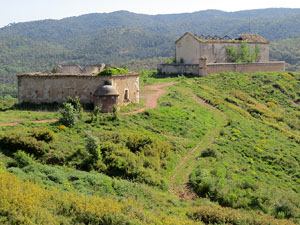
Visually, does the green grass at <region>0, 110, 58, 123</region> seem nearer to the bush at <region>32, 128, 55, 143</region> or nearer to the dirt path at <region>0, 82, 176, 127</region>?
the dirt path at <region>0, 82, 176, 127</region>

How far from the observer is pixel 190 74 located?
159 feet

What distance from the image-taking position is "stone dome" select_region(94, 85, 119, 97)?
24547 millimetres

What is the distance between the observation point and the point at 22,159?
627 inches

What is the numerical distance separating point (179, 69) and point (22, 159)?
3613cm

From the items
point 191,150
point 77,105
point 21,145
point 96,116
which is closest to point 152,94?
point 77,105

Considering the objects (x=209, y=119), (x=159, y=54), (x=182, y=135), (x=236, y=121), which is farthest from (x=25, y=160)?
(x=159, y=54)

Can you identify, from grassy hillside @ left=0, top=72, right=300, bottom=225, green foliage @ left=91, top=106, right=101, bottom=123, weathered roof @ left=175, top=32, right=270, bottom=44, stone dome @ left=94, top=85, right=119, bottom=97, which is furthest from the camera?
weathered roof @ left=175, top=32, right=270, bottom=44

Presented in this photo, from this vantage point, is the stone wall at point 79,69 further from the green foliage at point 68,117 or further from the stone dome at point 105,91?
the green foliage at point 68,117

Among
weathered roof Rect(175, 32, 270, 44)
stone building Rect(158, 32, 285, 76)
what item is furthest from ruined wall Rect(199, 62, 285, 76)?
weathered roof Rect(175, 32, 270, 44)

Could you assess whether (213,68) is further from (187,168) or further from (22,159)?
(22,159)

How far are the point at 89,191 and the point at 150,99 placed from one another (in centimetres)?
1983

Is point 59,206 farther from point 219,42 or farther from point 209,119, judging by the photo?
point 219,42

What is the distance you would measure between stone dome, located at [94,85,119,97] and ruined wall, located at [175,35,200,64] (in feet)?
92.6

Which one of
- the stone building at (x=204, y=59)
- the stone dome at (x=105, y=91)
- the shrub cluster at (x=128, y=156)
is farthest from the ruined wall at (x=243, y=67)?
the shrub cluster at (x=128, y=156)
